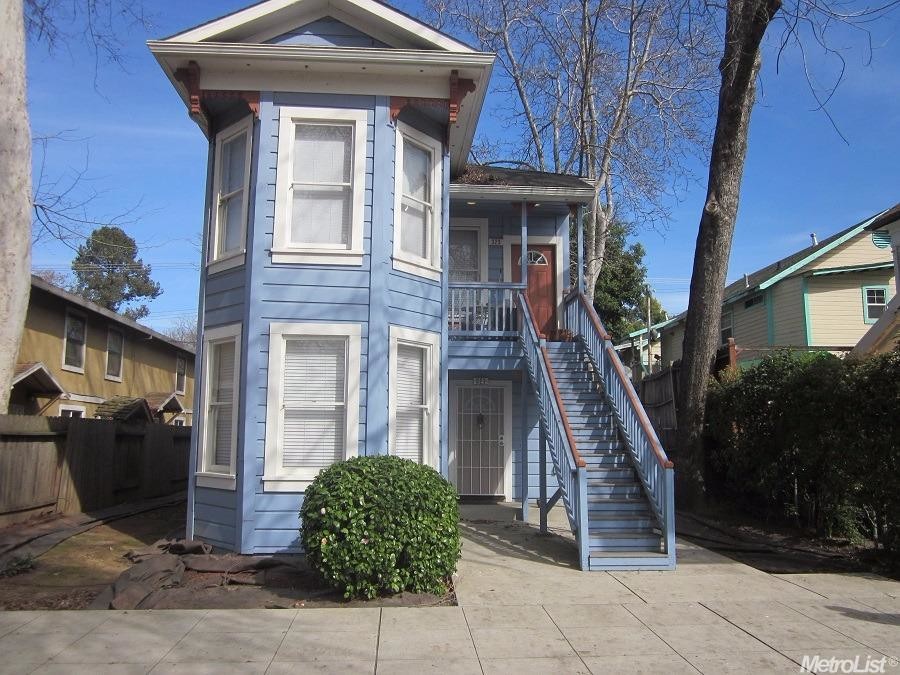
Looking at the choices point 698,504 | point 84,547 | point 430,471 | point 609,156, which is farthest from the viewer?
point 609,156

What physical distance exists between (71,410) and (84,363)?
4.14ft

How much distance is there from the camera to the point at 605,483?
364 inches

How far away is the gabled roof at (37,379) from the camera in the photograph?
13500mm

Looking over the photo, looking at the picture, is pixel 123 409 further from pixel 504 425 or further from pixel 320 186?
pixel 320 186

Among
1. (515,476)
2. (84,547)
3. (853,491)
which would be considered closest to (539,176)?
(515,476)

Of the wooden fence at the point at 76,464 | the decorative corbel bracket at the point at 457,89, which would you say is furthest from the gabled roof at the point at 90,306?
the decorative corbel bracket at the point at 457,89

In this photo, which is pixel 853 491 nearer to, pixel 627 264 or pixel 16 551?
pixel 16 551

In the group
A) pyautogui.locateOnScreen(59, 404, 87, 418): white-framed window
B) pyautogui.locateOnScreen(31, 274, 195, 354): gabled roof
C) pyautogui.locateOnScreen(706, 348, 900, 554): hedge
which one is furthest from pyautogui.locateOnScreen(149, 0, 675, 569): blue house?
pyautogui.locateOnScreen(59, 404, 87, 418): white-framed window

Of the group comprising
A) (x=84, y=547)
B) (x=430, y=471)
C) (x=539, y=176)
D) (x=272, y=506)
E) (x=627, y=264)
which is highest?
(x=627, y=264)

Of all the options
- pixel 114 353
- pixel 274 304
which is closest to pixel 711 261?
pixel 274 304

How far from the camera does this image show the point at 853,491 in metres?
8.75

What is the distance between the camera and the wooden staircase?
27.6 ft

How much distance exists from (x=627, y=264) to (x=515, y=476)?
19893 mm

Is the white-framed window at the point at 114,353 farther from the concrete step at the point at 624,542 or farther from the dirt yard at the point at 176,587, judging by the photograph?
the concrete step at the point at 624,542
